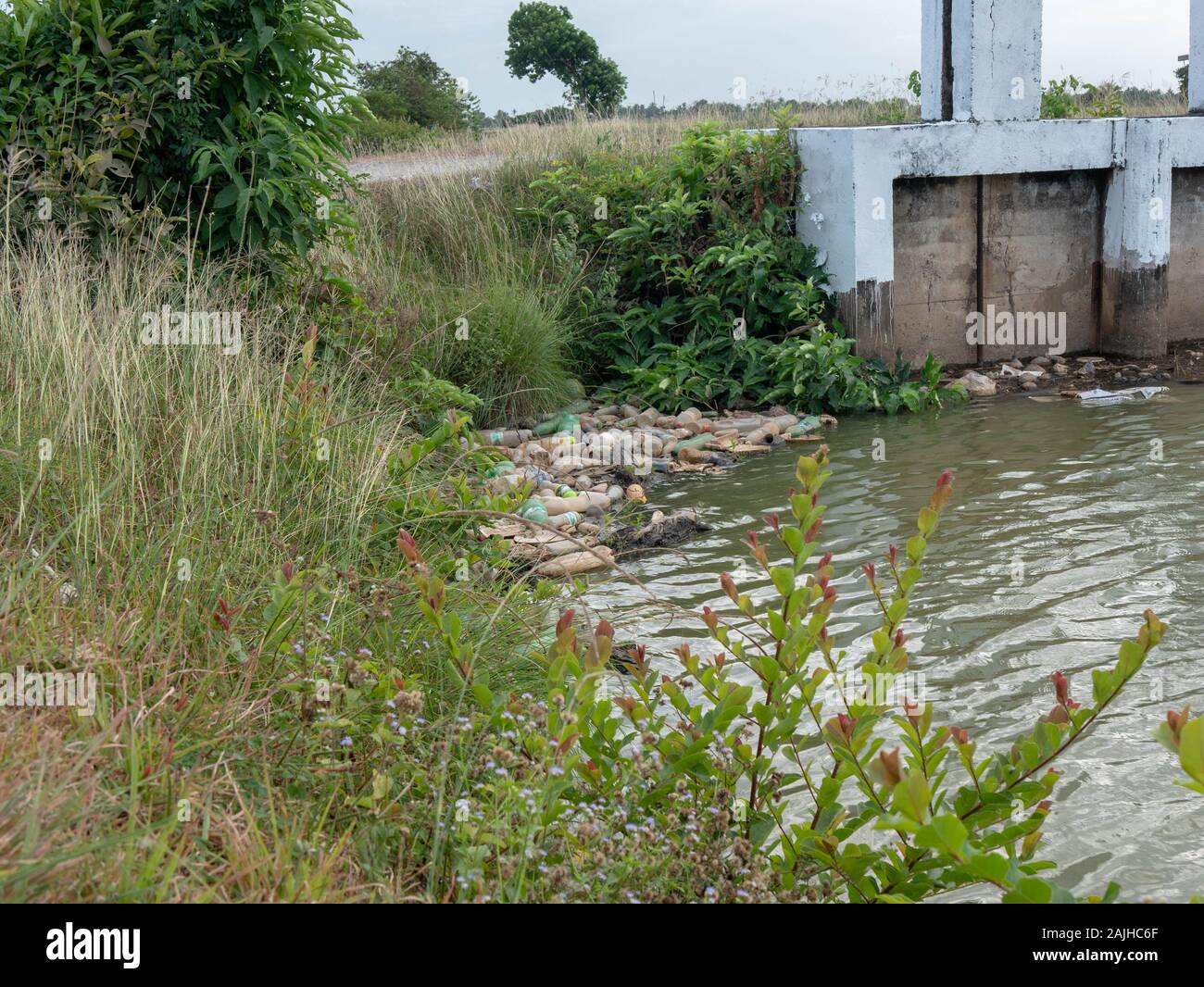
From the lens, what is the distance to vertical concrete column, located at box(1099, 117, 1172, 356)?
11.8 metres

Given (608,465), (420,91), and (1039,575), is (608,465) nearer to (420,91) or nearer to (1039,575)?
(1039,575)

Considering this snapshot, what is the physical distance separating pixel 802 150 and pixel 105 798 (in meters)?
10.3

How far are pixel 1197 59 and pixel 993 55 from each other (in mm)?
3655

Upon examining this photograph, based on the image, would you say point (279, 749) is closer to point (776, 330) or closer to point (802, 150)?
point (776, 330)

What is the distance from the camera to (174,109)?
6945 mm

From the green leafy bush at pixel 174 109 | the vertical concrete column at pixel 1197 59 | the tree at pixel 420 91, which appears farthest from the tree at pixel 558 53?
the green leafy bush at pixel 174 109

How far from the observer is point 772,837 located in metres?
3.66

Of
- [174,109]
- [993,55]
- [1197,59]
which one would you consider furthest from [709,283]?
[1197,59]

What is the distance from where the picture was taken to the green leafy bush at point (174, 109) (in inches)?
268

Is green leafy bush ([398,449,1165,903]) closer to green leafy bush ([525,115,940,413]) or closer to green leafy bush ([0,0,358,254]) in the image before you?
green leafy bush ([0,0,358,254])

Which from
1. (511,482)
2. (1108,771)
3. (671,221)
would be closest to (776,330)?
(671,221)

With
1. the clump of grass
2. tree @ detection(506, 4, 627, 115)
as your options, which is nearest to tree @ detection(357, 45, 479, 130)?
tree @ detection(506, 4, 627, 115)

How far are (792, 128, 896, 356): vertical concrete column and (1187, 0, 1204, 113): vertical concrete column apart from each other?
181 inches
